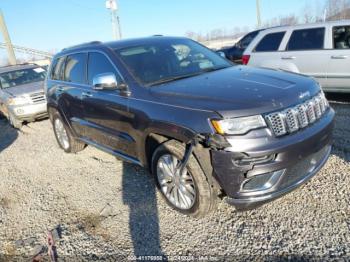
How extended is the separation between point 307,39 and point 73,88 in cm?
504

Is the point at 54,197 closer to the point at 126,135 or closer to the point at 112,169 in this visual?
the point at 112,169

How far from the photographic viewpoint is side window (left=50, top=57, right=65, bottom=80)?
18.5ft

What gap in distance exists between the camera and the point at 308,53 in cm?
682

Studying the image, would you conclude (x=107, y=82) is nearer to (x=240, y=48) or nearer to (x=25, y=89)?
(x=25, y=89)

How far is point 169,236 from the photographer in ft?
10.3

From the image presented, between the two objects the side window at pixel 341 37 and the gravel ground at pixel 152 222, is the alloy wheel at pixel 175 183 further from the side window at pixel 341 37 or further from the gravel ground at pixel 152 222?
the side window at pixel 341 37

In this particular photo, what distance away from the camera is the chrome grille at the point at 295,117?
9.03 ft

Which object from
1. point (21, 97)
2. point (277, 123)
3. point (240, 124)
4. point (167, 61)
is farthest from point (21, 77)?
point (277, 123)

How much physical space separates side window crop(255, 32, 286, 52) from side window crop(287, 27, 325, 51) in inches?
10.5

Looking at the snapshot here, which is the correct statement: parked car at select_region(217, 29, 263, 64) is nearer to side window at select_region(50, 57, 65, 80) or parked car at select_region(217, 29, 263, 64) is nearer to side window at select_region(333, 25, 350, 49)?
side window at select_region(333, 25, 350, 49)

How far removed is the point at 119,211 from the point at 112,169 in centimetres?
126

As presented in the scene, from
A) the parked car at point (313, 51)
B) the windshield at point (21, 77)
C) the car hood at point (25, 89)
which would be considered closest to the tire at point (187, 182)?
the parked car at point (313, 51)

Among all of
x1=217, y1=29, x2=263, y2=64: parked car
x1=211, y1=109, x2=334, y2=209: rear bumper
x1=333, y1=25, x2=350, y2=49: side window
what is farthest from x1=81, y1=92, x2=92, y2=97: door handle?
x1=217, y1=29, x2=263, y2=64: parked car

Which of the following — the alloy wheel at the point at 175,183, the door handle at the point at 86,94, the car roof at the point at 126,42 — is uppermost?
the car roof at the point at 126,42
